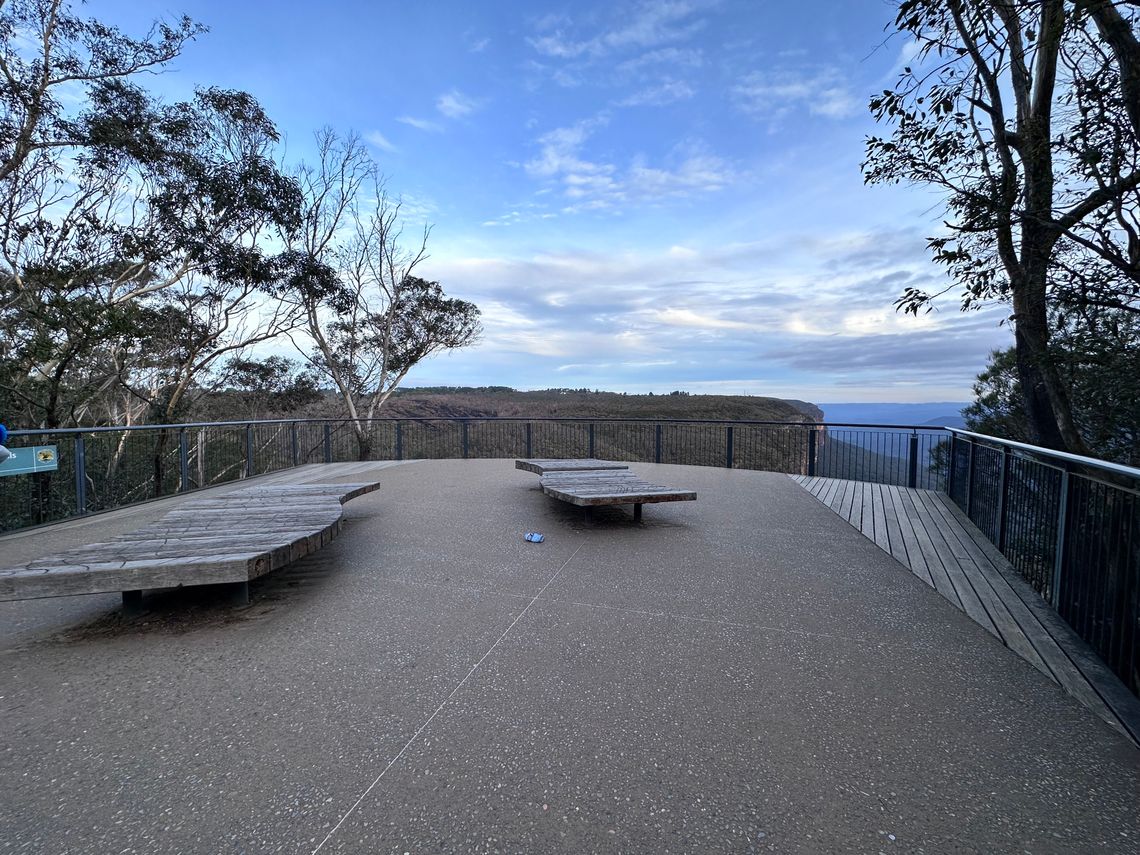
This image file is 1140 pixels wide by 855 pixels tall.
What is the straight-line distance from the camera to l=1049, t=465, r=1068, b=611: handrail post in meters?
2.79

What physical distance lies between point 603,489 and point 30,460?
521 cm

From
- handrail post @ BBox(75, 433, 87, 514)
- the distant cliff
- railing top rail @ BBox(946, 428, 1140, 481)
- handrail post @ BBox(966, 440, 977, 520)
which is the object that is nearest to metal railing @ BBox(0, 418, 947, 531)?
handrail post @ BBox(75, 433, 87, 514)

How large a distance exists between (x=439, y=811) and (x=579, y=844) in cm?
39

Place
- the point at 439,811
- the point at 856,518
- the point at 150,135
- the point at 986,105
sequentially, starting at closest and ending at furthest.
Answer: the point at 439,811, the point at 856,518, the point at 986,105, the point at 150,135

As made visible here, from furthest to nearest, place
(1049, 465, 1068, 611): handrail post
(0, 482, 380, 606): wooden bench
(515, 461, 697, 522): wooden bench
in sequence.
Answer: (515, 461, 697, 522): wooden bench < (1049, 465, 1068, 611): handrail post < (0, 482, 380, 606): wooden bench

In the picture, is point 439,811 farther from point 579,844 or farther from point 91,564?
point 91,564

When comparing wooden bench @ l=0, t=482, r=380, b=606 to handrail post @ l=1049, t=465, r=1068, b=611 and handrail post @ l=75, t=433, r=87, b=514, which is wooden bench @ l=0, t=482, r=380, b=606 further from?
handrail post @ l=1049, t=465, r=1068, b=611

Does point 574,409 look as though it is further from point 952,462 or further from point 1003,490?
point 1003,490

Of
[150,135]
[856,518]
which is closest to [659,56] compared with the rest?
[856,518]

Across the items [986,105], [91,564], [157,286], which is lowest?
[91,564]

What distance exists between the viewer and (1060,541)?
9.29ft

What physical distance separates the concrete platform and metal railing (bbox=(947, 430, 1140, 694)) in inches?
17.0

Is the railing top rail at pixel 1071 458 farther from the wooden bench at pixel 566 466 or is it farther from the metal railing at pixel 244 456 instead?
the wooden bench at pixel 566 466

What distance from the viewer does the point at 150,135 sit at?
10773 millimetres
